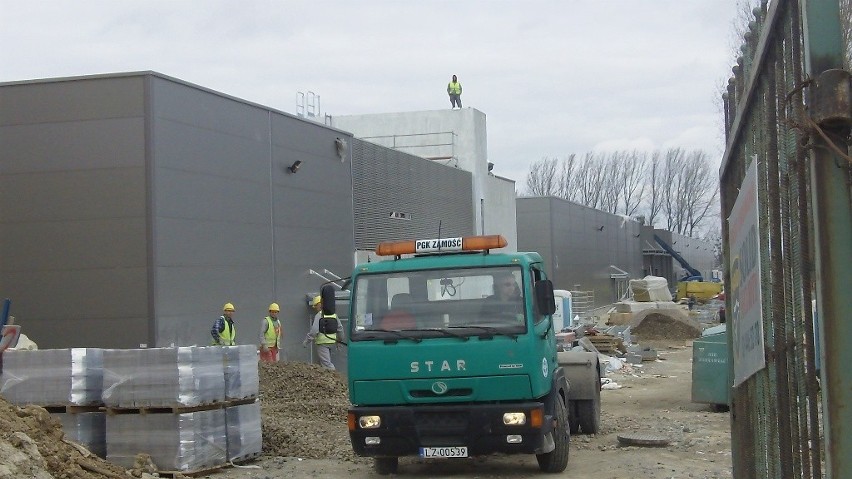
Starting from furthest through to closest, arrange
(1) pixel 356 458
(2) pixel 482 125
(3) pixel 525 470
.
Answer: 1. (2) pixel 482 125
2. (1) pixel 356 458
3. (3) pixel 525 470

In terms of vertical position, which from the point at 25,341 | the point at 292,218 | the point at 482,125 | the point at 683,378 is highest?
the point at 482,125

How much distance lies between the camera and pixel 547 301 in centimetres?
987

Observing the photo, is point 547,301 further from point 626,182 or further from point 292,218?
point 626,182

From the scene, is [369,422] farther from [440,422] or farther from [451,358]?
[451,358]

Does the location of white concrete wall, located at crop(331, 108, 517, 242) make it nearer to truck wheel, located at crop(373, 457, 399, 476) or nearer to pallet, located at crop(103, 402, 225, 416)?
truck wheel, located at crop(373, 457, 399, 476)

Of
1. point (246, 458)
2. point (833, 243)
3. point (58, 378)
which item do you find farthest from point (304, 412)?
point (833, 243)

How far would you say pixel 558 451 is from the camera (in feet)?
34.1

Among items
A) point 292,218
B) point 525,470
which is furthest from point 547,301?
point 292,218

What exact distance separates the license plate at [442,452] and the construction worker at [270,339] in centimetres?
953

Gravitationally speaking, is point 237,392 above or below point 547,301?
below

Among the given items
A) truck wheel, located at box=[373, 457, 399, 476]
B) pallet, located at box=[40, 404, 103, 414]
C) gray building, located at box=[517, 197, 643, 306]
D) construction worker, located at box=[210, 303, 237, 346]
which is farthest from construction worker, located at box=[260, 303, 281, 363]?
gray building, located at box=[517, 197, 643, 306]

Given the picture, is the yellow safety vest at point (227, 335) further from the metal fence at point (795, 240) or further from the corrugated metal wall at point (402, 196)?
the metal fence at point (795, 240)

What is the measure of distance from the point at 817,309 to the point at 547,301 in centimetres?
757

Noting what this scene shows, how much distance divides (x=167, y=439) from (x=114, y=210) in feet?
25.3
